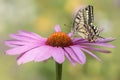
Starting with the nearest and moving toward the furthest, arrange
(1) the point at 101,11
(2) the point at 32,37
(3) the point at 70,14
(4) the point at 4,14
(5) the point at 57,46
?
(5) the point at 57,46 < (2) the point at 32,37 < (3) the point at 70,14 < (1) the point at 101,11 < (4) the point at 4,14

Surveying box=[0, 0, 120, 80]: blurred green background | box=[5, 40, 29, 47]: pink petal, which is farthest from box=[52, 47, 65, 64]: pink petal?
box=[0, 0, 120, 80]: blurred green background

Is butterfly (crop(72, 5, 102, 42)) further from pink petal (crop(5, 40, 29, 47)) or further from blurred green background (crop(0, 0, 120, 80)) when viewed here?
blurred green background (crop(0, 0, 120, 80))

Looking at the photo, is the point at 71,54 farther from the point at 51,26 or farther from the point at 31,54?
the point at 51,26

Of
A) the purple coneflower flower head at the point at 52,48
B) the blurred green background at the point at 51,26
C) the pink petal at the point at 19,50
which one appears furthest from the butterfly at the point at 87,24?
the blurred green background at the point at 51,26

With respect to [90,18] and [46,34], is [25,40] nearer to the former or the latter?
[90,18]

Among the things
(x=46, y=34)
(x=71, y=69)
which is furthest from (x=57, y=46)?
(x=46, y=34)

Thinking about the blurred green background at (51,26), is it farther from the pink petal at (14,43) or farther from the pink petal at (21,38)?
the pink petal at (14,43)
